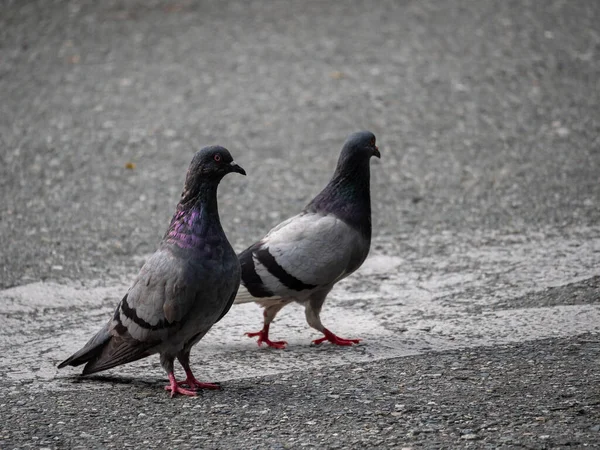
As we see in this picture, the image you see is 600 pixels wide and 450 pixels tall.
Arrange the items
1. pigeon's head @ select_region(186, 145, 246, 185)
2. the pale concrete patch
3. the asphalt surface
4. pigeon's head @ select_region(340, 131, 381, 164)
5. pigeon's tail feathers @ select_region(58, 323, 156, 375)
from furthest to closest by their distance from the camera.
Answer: pigeon's head @ select_region(340, 131, 381, 164), the pale concrete patch, pigeon's head @ select_region(186, 145, 246, 185), pigeon's tail feathers @ select_region(58, 323, 156, 375), the asphalt surface

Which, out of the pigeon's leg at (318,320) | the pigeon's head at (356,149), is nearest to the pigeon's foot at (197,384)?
the pigeon's leg at (318,320)

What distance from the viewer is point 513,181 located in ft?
25.0

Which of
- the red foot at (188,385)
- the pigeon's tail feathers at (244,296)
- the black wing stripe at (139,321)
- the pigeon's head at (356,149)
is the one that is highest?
the pigeon's head at (356,149)

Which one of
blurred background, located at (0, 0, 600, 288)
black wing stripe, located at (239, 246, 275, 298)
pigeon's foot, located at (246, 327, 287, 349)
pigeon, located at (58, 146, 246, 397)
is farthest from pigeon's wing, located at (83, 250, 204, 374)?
blurred background, located at (0, 0, 600, 288)

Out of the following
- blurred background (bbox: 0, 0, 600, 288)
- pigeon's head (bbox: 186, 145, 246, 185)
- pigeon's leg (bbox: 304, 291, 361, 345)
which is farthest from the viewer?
blurred background (bbox: 0, 0, 600, 288)

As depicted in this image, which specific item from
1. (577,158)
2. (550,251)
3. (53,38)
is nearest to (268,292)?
(550,251)

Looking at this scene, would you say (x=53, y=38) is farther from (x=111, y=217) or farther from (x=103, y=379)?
(x=103, y=379)

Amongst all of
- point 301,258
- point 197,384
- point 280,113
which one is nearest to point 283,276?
point 301,258

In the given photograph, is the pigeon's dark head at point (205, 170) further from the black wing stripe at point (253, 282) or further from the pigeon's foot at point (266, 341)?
the pigeon's foot at point (266, 341)

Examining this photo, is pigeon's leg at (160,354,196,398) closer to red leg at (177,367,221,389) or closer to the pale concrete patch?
red leg at (177,367,221,389)

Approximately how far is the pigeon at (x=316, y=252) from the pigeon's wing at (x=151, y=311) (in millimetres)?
783

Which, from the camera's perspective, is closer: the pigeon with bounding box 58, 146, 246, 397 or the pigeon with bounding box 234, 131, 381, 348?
the pigeon with bounding box 58, 146, 246, 397

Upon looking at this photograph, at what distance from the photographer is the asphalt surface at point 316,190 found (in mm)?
3885

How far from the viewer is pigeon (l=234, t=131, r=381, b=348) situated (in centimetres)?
468
